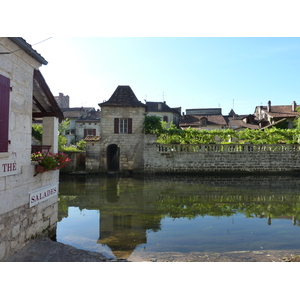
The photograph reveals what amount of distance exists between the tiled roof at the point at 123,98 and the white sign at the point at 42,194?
14714 mm

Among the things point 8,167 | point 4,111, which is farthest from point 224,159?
point 4,111

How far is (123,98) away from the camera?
2072 cm

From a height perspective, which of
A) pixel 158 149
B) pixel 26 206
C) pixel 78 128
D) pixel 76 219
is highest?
pixel 78 128

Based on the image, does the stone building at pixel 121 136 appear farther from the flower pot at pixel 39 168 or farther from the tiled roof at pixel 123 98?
the flower pot at pixel 39 168

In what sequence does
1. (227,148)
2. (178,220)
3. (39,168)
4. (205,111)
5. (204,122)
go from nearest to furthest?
(39,168), (178,220), (227,148), (204,122), (205,111)

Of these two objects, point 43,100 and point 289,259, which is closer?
point 289,259

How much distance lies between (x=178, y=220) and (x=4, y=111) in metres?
5.37

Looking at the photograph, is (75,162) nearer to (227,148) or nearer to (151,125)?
(151,125)

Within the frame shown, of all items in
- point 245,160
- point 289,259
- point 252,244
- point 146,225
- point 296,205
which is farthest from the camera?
point 245,160

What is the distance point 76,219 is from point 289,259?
18.5 feet

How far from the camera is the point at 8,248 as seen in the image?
4320 mm

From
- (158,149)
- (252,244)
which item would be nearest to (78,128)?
(158,149)

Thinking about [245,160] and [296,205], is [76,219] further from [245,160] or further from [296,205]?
[245,160]

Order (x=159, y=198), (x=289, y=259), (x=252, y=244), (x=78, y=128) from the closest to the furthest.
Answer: (x=289, y=259) < (x=252, y=244) < (x=159, y=198) < (x=78, y=128)
